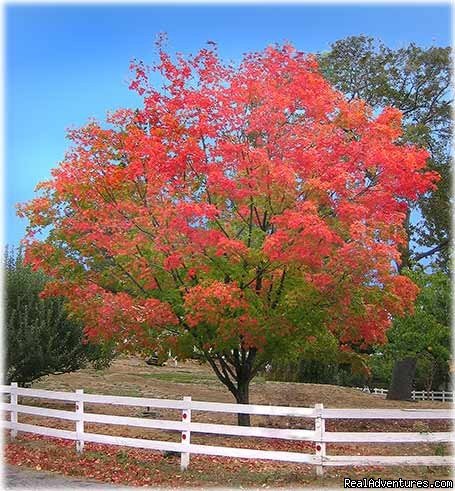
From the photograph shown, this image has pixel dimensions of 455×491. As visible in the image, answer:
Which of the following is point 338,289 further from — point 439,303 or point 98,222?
point 439,303

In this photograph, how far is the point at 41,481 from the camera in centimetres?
1061

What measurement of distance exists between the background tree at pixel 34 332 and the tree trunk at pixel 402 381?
14.6 metres

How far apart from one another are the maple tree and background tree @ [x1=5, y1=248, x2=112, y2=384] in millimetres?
5961

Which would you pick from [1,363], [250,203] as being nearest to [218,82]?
[250,203]

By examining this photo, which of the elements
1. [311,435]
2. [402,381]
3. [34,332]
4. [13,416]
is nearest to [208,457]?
[311,435]

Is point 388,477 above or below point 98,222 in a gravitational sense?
below

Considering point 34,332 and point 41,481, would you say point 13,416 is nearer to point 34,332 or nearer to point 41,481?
point 41,481

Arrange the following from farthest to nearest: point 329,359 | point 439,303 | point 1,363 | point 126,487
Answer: point 439,303 → point 1,363 → point 329,359 → point 126,487

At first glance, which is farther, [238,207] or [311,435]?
[238,207]

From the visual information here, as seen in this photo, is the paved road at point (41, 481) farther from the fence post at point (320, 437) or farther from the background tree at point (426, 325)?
the background tree at point (426, 325)

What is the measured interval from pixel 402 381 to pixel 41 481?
23.4 meters

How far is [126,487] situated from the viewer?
33.7 ft

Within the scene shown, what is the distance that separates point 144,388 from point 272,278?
13066 millimetres

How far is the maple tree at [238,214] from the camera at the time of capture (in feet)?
45.1
